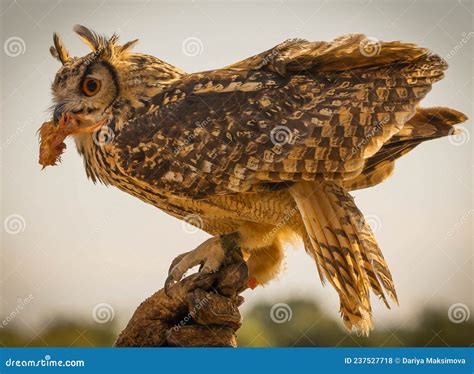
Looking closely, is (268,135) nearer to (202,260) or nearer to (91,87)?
(202,260)

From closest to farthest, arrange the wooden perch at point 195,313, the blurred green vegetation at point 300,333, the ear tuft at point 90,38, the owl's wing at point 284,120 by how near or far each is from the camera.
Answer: the owl's wing at point 284,120, the wooden perch at point 195,313, the ear tuft at point 90,38, the blurred green vegetation at point 300,333

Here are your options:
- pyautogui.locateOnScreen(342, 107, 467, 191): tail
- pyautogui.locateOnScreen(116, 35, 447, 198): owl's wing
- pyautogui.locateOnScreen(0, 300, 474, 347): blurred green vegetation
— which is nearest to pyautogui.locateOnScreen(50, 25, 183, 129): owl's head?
pyautogui.locateOnScreen(116, 35, 447, 198): owl's wing

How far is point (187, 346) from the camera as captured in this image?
281 centimetres

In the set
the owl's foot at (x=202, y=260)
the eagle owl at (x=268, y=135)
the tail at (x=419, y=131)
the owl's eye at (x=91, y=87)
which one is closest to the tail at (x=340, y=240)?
the eagle owl at (x=268, y=135)

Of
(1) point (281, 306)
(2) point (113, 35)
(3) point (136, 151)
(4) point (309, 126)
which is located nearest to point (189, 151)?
(3) point (136, 151)

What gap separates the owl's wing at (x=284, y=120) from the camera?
2586mm

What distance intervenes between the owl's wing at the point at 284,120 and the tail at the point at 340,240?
124 mm

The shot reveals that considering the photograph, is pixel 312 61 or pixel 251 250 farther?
pixel 251 250

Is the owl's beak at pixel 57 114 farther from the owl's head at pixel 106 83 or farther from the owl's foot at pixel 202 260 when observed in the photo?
the owl's foot at pixel 202 260

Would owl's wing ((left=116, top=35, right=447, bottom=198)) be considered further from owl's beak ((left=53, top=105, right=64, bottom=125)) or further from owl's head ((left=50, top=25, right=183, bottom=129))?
owl's beak ((left=53, top=105, right=64, bottom=125))

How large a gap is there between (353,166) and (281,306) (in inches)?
53.4

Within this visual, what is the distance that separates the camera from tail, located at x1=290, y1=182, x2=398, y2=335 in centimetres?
270

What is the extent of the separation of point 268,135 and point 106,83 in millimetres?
701

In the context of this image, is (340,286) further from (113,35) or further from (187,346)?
(113,35)
